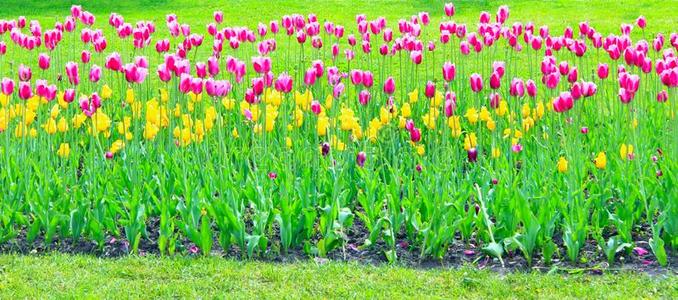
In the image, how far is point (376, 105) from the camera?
848 cm

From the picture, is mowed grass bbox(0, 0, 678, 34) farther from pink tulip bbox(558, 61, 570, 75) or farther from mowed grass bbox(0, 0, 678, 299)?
mowed grass bbox(0, 0, 678, 299)

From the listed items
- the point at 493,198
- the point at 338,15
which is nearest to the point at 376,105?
the point at 493,198

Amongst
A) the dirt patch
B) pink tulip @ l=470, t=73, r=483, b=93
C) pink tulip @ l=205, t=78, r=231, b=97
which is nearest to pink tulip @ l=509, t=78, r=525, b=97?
pink tulip @ l=470, t=73, r=483, b=93

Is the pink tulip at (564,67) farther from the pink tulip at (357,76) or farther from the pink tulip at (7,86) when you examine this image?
the pink tulip at (7,86)

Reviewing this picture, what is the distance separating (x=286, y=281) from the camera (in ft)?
18.1

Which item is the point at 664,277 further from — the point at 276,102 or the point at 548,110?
the point at 276,102

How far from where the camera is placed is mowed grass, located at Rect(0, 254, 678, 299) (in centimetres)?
534

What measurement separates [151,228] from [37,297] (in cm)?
116

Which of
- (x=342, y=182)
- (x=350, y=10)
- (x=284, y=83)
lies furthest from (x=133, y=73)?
(x=350, y=10)

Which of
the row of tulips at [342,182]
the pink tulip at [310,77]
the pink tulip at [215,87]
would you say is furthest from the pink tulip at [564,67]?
the pink tulip at [215,87]

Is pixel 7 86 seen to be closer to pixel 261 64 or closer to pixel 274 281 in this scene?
pixel 261 64

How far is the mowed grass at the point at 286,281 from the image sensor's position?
534 centimetres

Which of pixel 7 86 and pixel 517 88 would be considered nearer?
pixel 517 88

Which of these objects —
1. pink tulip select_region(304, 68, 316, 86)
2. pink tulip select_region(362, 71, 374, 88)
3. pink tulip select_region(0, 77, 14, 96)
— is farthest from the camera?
pink tulip select_region(362, 71, 374, 88)
